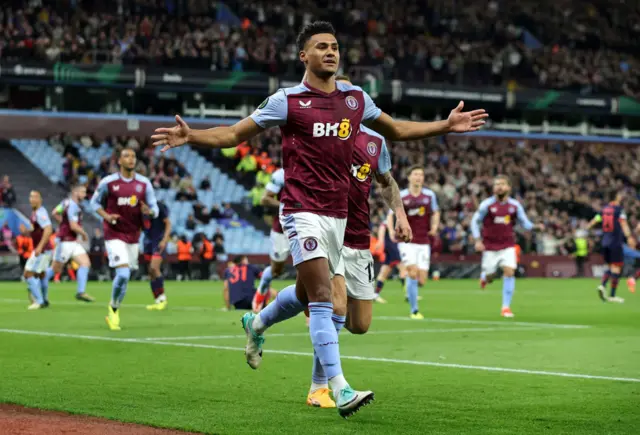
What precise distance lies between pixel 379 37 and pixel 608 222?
88.3 ft

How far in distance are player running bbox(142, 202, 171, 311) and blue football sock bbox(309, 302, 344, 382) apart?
45.3 feet

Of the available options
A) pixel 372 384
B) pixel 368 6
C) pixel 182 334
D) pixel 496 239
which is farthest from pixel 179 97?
pixel 372 384

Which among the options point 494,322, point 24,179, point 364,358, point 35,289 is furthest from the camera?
point 24,179

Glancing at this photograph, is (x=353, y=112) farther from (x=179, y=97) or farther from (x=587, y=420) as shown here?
(x=179, y=97)

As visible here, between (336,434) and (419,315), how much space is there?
1273 cm

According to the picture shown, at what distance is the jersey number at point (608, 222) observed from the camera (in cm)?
2789

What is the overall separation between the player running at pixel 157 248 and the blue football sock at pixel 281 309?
503 inches

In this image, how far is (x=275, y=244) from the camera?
57.8ft

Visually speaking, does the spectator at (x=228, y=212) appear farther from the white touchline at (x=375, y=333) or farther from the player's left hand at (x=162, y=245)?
the white touchline at (x=375, y=333)

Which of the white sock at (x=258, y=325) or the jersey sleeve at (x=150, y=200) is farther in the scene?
the jersey sleeve at (x=150, y=200)

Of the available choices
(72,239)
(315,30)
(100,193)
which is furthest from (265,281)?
(315,30)

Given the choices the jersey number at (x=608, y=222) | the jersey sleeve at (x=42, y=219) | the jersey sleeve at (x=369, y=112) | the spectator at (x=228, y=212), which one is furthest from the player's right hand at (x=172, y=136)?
the spectator at (x=228, y=212)

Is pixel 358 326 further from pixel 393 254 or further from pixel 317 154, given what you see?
pixel 393 254

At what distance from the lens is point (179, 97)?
4894 centimetres
